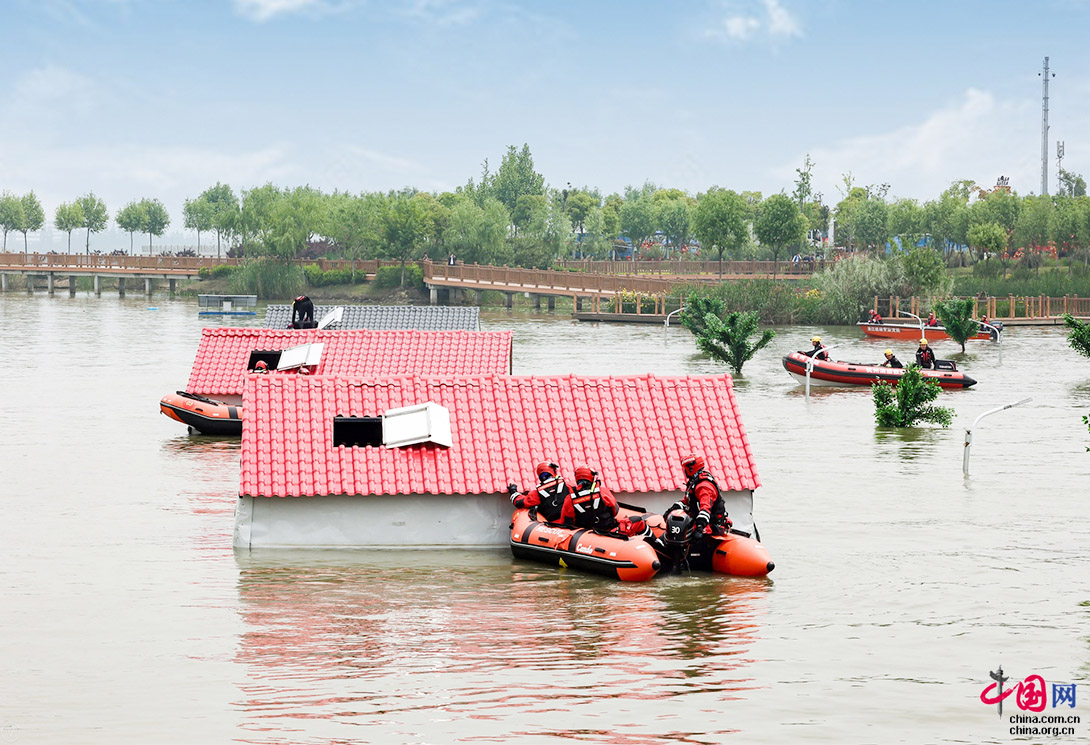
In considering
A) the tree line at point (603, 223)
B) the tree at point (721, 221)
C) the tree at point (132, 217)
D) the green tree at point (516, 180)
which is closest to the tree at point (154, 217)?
the tree at point (132, 217)

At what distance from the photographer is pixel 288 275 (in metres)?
107

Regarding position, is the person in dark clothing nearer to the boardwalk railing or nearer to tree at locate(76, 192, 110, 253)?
the boardwalk railing

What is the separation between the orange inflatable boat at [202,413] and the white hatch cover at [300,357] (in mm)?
1567

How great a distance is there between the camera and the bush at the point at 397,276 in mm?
106438

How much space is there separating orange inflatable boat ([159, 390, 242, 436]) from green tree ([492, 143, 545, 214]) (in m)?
115

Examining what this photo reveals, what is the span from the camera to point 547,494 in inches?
725

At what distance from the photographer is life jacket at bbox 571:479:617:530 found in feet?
59.8

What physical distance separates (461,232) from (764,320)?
41999 millimetres

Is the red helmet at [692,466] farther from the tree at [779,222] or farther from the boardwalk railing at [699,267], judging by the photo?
the tree at [779,222]

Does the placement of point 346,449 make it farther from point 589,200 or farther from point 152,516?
point 589,200

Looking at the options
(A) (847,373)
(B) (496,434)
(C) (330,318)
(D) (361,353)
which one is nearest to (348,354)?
(D) (361,353)

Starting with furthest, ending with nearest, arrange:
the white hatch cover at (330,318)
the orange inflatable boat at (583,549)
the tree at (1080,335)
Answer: the tree at (1080,335), the white hatch cover at (330,318), the orange inflatable boat at (583,549)

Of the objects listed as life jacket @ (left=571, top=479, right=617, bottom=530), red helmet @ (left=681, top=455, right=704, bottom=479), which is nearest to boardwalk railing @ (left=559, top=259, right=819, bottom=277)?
red helmet @ (left=681, top=455, right=704, bottom=479)

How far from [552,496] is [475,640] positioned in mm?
3731
